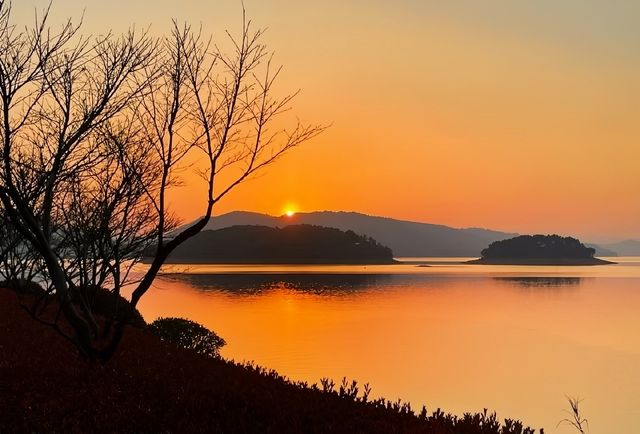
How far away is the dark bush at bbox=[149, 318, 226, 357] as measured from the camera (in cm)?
2330

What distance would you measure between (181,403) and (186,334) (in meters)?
17.0

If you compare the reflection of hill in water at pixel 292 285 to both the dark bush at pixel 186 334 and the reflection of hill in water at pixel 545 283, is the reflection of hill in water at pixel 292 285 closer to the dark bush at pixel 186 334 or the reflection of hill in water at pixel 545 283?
the reflection of hill in water at pixel 545 283

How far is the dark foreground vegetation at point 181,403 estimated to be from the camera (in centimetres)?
635

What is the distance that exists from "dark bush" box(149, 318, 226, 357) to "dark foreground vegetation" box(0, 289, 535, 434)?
12.8 m

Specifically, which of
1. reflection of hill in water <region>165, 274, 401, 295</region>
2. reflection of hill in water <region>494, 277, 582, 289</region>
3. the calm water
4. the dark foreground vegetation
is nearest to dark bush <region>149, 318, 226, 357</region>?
the calm water

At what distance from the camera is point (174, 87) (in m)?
10.9

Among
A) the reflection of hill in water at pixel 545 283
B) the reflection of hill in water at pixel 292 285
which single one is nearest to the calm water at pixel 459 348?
the reflection of hill in water at pixel 292 285

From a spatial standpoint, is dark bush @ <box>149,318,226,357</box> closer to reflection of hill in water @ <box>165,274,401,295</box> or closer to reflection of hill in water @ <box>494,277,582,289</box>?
reflection of hill in water @ <box>165,274,401,295</box>

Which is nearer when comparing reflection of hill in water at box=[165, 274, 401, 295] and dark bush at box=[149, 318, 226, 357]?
dark bush at box=[149, 318, 226, 357]

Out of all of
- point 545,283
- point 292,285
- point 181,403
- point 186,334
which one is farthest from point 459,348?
point 545,283

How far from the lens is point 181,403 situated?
23.7ft

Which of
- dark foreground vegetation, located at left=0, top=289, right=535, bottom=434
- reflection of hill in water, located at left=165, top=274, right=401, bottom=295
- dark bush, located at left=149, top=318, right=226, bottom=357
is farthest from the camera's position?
reflection of hill in water, located at left=165, top=274, right=401, bottom=295

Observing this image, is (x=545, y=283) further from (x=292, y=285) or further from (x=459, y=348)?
(x=459, y=348)

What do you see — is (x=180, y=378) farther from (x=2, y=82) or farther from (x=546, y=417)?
(x=546, y=417)
